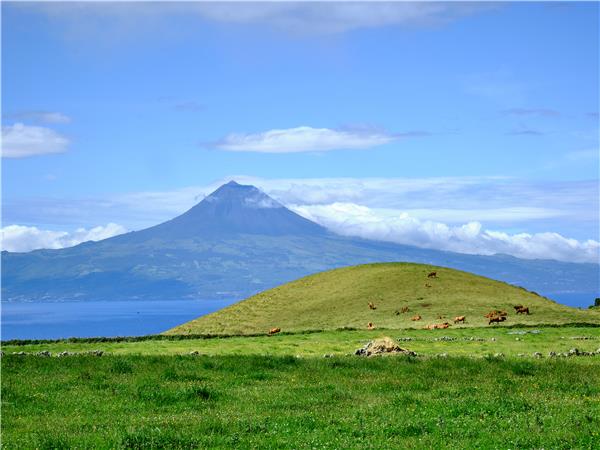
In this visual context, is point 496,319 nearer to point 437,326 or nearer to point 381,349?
point 437,326

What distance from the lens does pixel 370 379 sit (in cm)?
3222

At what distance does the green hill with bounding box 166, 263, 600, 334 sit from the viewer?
7456cm

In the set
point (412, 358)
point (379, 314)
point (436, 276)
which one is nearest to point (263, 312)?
point (379, 314)

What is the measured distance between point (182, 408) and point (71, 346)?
30.5 m

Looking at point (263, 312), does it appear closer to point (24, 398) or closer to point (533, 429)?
point (24, 398)

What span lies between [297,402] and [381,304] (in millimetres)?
57065

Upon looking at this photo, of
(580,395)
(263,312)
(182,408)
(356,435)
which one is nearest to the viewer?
(356,435)

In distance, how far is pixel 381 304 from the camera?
83000mm

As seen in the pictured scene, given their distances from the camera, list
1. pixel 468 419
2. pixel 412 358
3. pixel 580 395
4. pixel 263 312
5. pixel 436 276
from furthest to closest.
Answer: pixel 436 276
pixel 263 312
pixel 412 358
pixel 580 395
pixel 468 419

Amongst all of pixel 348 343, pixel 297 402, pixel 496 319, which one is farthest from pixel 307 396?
pixel 496 319

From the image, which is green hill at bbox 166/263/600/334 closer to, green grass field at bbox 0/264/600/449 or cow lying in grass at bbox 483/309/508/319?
cow lying in grass at bbox 483/309/508/319

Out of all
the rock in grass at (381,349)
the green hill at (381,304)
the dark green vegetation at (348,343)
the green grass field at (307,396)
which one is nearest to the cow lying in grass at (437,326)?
the dark green vegetation at (348,343)

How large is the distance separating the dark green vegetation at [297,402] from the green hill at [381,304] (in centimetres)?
3540

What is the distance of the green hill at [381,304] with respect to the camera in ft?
245
